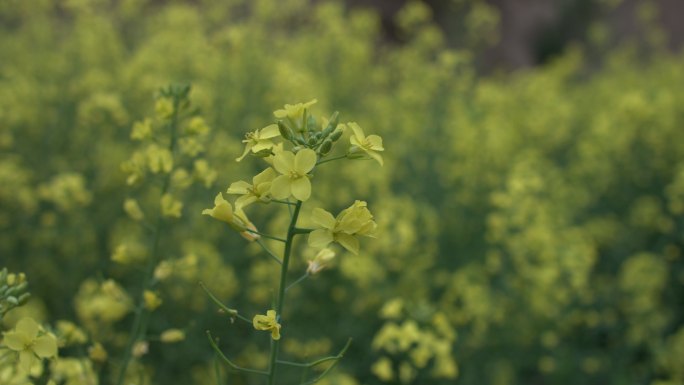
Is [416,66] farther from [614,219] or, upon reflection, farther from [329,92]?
[614,219]

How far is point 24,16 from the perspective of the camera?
7.13m

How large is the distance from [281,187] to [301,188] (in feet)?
0.14

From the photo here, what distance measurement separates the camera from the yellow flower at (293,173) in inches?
58.2

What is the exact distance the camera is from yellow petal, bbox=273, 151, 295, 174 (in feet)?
4.90

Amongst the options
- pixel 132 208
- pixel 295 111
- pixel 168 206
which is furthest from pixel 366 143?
pixel 132 208

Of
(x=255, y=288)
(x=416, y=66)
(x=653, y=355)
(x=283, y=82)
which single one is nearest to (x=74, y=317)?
(x=255, y=288)

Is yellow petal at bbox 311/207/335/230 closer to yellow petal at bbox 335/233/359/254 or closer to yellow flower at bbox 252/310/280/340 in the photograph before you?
yellow petal at bbox 335/233/359/254

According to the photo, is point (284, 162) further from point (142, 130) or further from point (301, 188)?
point (142, 130)

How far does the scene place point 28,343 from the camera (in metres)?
Result: 1.65

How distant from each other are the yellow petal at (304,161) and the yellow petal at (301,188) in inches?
0.8

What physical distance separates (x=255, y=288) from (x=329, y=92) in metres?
3.18

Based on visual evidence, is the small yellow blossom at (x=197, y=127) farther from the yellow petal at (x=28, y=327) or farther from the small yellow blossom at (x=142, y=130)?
the yellow petal at (x=28, y=327)

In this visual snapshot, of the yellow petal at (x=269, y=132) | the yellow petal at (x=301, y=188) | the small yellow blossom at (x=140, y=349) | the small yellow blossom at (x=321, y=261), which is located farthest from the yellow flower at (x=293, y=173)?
the small yellow blossom at (x=140, y=349)

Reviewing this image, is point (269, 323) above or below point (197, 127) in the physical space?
below
